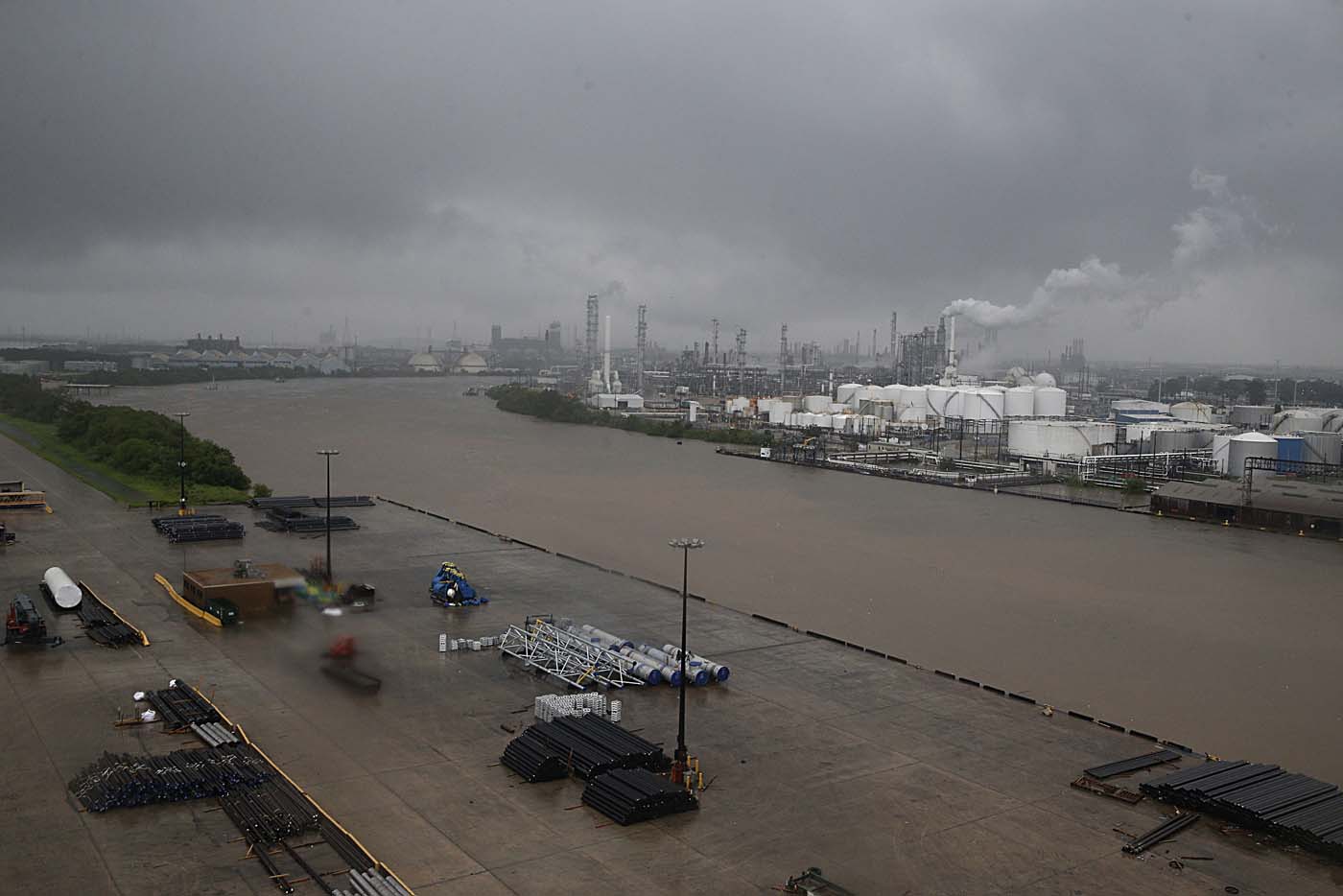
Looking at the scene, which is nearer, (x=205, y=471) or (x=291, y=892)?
(x=291, y=892)

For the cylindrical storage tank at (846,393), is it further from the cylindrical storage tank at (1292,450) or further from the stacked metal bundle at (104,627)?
the stacked metal bundle at (104,627)

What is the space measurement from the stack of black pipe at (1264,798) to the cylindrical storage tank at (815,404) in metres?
24.6

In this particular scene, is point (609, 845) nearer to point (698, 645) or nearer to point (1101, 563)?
point (698, 645)

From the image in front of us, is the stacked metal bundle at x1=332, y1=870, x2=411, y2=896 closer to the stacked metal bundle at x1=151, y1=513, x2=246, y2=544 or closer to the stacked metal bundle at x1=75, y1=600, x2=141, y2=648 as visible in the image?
the stacked metal bundle at x1=75, y1=600, x2=141, y2=648

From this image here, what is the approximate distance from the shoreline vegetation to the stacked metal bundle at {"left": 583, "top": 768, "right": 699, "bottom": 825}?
30.8 feet

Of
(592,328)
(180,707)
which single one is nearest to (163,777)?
(180,707)

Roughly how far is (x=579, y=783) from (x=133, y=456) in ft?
40.3

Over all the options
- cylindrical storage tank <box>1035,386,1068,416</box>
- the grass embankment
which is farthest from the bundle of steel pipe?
cylindrical storage tank <box>1035,386,1068,416</box>

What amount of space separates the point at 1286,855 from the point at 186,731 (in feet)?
14.8

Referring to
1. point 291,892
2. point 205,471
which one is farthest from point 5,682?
point 205,471

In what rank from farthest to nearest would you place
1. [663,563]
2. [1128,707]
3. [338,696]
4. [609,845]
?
[663,563]
[1128,707]
[338,696]
[609,845]

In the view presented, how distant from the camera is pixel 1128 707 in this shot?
19.8 feet

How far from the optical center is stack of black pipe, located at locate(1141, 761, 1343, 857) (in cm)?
404

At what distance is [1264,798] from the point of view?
430cm
